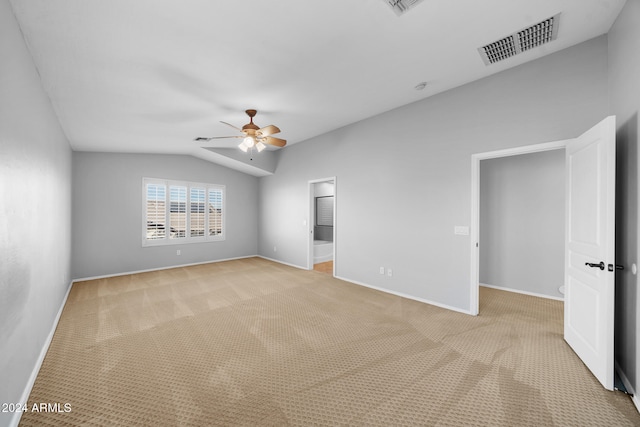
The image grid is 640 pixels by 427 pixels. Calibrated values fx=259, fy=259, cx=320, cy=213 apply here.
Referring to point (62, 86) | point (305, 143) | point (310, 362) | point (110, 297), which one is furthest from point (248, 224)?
point (310, 362)

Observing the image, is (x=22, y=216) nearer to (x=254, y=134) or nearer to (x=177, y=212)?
(x=254, y=134)

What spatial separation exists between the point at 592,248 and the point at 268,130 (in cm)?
372

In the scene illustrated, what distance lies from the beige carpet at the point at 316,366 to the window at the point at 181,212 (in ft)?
7.99

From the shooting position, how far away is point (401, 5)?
2.04m

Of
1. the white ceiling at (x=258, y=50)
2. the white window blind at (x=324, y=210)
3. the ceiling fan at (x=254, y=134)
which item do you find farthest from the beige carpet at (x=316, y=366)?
the white window blind at (x=324, y=210)

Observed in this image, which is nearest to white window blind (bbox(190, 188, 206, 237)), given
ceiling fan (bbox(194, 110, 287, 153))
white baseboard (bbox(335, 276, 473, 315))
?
ceiling fan (bbox(194, 110, 287, 153))

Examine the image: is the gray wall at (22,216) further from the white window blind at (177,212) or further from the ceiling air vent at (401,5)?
the white window blind at (177,212)

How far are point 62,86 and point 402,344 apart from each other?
456cm

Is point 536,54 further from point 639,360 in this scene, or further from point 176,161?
point 176,161

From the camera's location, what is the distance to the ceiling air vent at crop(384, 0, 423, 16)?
1999mm

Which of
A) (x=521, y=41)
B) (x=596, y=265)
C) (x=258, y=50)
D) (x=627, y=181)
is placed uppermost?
(x=521, y=41)

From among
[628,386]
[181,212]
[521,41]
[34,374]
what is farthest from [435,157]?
[181,212]

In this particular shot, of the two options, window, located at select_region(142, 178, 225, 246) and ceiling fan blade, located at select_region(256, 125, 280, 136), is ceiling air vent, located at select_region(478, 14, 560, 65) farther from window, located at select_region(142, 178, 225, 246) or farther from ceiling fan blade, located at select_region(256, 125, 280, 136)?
window, located at select_region(142, 178, 225, 246)

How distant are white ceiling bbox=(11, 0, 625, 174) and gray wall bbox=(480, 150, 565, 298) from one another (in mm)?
2004
